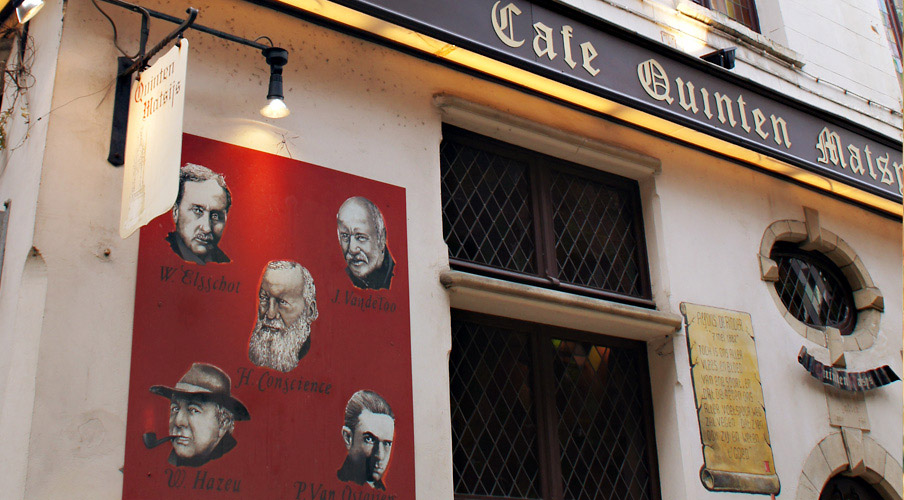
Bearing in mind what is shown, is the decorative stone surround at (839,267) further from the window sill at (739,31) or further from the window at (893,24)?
the window at (893,24)

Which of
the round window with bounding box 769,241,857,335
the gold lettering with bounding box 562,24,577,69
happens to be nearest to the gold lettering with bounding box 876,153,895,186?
the round window with bounding box 769,241,857,335

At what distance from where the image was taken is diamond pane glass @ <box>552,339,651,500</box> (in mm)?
6816

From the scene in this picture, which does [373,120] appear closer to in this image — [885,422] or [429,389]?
[429,389]

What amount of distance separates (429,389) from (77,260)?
2.21 m

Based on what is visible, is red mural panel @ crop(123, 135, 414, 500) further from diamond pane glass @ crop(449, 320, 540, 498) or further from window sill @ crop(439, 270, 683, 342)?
diamond pane glass @ crop(449, 320, 540, 498)

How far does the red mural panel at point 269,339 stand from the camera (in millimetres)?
4930

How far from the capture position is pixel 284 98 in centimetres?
591

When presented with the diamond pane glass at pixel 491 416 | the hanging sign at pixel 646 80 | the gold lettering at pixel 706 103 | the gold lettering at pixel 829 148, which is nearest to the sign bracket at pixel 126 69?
the hanging sign at pixel 646 80

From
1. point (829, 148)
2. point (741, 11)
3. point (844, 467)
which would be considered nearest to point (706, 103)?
point (829, 148)

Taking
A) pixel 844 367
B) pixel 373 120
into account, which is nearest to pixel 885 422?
pixel 844 367

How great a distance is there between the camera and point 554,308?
22.2ft

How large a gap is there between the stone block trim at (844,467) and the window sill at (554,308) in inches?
65.7

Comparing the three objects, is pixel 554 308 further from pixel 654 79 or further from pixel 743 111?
pixel 743 111

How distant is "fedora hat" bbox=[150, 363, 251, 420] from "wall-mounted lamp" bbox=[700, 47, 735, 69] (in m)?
5.50
